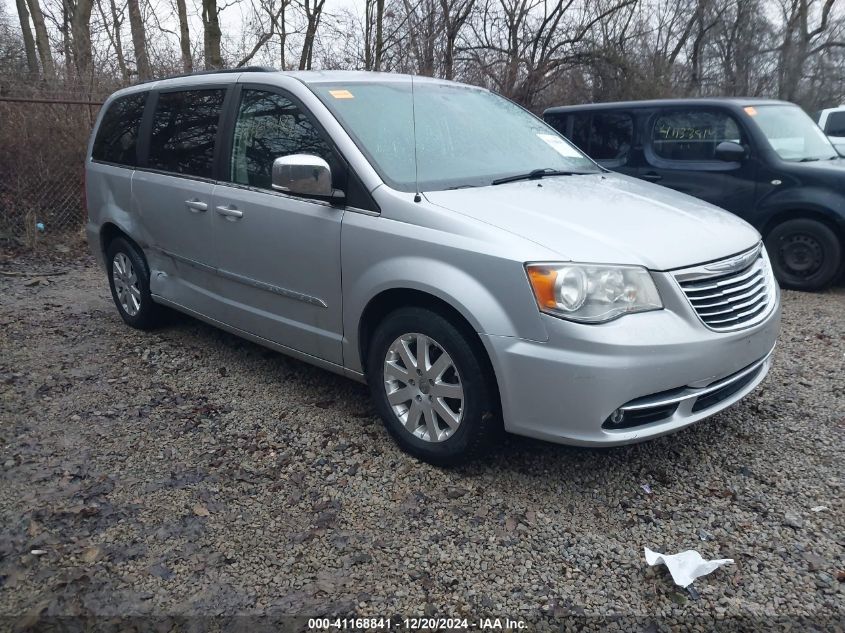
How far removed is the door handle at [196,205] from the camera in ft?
14.0

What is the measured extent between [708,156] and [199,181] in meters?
5.02

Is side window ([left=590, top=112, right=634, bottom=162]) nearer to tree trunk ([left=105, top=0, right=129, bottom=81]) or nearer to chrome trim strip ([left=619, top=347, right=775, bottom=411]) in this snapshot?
chrome trim strip ([left=619, top=347, right=775, bottom=411])

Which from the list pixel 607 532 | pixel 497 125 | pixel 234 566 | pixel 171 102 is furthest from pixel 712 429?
pixel 171 102

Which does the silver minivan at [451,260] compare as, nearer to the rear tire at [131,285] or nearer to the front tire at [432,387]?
the front tire at [432,387]

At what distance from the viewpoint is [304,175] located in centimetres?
337

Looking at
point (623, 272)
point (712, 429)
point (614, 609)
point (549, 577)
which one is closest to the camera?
point (614, 609)

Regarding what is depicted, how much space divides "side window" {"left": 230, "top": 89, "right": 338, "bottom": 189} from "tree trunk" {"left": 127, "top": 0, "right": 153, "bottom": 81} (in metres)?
8.56

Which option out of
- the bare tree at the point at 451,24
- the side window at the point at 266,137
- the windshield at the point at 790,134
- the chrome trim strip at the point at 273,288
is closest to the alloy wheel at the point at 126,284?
the chrome trim strip at the point at 273,288

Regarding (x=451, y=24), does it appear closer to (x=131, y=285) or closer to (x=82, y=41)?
(x=82, y=41)

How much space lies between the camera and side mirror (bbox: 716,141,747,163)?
21.8ft

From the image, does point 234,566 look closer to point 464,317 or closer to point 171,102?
point 464,317

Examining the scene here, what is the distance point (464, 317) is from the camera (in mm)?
3016

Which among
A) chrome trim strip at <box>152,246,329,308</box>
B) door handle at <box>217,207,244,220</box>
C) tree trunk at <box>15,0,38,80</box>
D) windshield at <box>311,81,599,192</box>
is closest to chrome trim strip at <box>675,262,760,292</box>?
windshield at <box>311,81,599,192</box>

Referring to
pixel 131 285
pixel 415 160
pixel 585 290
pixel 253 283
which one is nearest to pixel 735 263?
pixel 585 290
